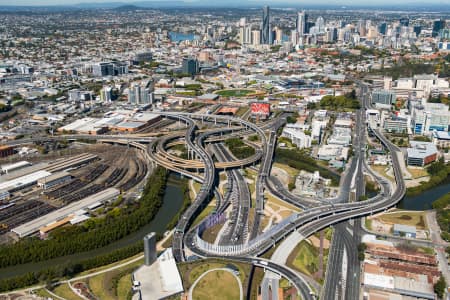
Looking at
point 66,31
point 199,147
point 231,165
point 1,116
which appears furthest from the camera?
point 66,31

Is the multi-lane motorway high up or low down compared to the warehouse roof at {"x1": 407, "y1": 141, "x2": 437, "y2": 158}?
down

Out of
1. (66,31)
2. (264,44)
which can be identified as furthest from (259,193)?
(66,31)

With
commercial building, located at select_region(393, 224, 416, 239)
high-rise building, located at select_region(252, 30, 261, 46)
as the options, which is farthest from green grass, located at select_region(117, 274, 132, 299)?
high-rise building, located at select_region(252, 30, 261, 46)

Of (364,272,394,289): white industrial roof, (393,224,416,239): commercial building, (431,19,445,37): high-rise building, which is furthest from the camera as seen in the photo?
(431,19,445,37): high-rise building

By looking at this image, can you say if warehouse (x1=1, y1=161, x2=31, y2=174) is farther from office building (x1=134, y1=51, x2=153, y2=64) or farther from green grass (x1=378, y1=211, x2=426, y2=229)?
office building (x1=134, y1=51, x2=153, y2=64)

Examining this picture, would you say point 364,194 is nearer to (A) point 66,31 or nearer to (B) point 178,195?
(B) point 178,195

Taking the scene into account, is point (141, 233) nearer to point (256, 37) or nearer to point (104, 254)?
point (104, 254)

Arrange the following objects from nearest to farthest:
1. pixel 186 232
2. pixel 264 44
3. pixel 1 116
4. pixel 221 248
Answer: pixel 221 248, pixel 186 232, pixel 1 116, pixel 264 44
